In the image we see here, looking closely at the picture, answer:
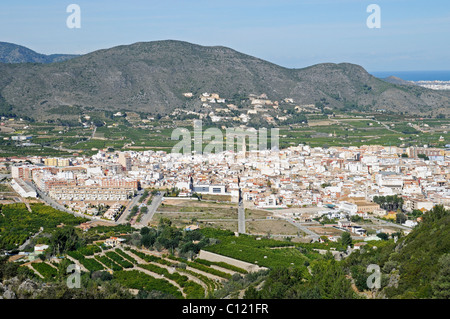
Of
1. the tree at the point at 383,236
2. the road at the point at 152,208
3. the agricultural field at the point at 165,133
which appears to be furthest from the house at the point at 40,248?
the agricultural field at the point at 165,133

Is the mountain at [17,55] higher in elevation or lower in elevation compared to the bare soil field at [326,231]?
higher

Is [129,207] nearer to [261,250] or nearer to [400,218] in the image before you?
[261,250]

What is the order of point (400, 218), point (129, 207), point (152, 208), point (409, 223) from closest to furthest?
point (409, 223) < point (400, 218) < point (152, 208) < point (129, 207)

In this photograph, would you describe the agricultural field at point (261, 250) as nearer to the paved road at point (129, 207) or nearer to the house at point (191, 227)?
the house at point (191, 227)

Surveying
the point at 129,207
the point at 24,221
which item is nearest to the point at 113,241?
the point at 24,221

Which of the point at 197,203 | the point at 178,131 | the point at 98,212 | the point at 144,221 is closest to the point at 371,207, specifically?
the point at 197,203
